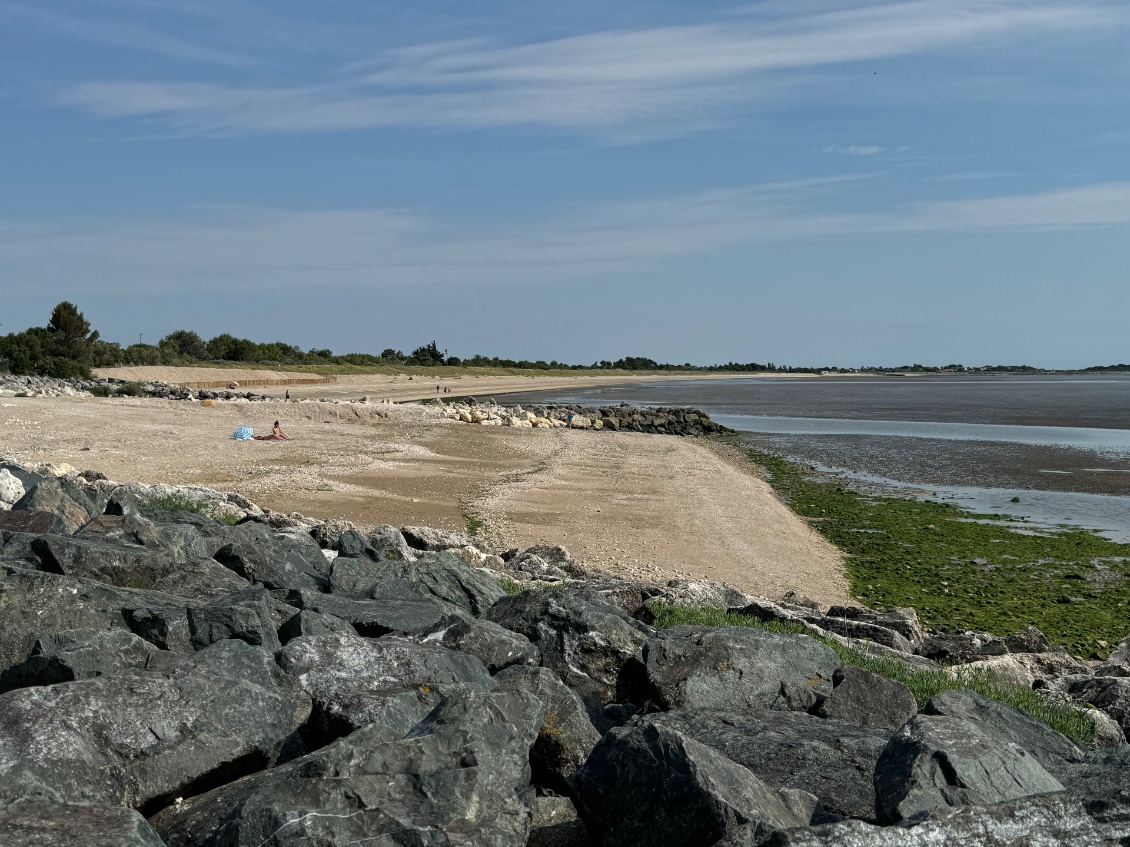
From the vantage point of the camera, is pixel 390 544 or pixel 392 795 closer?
pixel 392 795

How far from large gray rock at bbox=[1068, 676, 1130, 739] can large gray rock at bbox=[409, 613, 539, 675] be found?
3913 millimetres

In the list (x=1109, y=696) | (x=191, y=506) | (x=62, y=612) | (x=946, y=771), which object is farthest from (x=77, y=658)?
(x=191, y=506)

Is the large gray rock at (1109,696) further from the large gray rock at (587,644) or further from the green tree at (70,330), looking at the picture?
the green tree at (70,330)

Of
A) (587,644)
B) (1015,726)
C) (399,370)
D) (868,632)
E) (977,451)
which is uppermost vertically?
(399,370)

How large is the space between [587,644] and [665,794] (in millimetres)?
2294

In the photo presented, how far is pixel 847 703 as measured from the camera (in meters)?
5.55

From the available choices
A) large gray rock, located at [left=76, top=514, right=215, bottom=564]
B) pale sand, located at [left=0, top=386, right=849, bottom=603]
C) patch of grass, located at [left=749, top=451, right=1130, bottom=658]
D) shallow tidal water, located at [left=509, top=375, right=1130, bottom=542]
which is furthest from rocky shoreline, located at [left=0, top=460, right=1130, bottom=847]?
shallow tidal water, located at [left=509, top=375, right=1130, bottom=542]

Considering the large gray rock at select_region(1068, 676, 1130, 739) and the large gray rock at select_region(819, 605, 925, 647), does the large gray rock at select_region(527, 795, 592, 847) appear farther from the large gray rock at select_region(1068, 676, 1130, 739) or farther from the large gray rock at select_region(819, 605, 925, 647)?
the large gray rock at select_region(819, 605, 925, 647)

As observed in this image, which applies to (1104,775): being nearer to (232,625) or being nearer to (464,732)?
(464,732)

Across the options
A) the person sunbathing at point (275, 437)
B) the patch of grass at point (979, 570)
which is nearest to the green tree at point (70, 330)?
the person sunbathing at point (275, 437)

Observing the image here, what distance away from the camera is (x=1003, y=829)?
330 cm

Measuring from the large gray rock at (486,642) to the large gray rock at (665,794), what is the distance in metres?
1.64

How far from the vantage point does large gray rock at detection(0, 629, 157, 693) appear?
4668 millimetres

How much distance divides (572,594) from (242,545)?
296 centimetres
